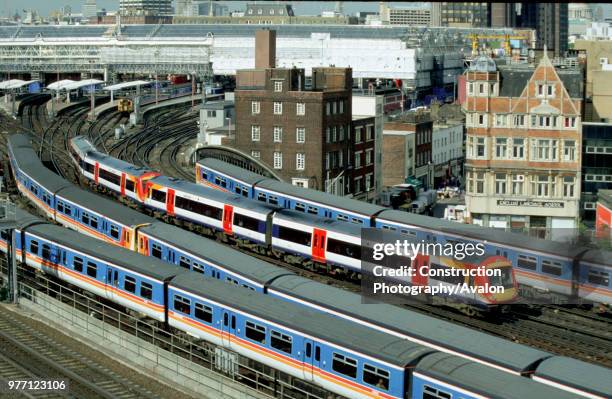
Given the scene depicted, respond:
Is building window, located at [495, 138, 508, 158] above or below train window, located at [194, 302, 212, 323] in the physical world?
above

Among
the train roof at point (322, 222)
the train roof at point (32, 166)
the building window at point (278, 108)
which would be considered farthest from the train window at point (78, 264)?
the building window at point (278, 108)

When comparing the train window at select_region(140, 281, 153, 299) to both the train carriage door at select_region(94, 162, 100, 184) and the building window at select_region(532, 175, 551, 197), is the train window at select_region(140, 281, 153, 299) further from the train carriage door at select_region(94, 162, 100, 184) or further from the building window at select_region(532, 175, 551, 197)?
the building window at select_region(532, 175, 551, 197)

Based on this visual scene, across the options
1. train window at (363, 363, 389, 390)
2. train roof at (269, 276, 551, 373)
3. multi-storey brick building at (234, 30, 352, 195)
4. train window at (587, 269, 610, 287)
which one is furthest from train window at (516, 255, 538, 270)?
multi-storey brick building at (234, 30, 352, 195)

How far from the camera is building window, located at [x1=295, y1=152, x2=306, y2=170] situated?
65.2m

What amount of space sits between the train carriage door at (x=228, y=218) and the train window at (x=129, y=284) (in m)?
12.8

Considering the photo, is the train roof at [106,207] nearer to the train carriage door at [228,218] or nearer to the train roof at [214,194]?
the train roof at [214,194]

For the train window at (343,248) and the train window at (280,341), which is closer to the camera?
the train window at (280,341)

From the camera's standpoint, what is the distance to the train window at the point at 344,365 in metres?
25.0

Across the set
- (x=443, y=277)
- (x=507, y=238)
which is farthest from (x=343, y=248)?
(x=443, y=277)

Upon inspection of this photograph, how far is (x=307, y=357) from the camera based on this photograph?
26516 millimetres

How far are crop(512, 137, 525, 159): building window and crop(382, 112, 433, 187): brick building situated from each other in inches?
964

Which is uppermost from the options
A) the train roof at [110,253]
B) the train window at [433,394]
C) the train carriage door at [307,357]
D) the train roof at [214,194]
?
the train roof at [214,194]

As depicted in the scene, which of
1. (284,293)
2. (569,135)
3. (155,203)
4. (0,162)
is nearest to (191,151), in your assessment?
(0,162)

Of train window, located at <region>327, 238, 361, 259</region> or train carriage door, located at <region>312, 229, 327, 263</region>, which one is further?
train carriage door, located at <region>312, 229, 327, 263</region>
